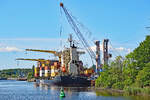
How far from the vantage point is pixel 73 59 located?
479ft

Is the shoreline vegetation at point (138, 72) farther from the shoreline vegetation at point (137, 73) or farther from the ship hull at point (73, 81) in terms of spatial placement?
the ship hull at point (73, 81)

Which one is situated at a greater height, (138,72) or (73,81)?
(138,72)

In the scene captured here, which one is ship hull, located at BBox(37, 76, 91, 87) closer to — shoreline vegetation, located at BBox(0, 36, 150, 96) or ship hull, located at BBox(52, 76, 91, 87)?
ship hull, located at BBox(52, 76, 91, 87)

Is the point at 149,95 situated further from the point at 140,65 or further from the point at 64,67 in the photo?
the point at 64,67

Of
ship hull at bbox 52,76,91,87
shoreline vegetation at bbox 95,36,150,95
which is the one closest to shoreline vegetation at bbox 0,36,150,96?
shoreline vegetation at bbox 95,36,150,95

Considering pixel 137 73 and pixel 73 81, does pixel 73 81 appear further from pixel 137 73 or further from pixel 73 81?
pixel 137 73

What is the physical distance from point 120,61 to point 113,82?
772cm

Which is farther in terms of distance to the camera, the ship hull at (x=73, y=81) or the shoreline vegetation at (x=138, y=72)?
the ship hull at (x=73, y=81)

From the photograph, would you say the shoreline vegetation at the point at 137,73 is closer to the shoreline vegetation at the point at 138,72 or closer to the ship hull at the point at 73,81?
the shoreline vegetation at the point at 138,72

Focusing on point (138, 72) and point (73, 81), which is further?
point (73, 81)

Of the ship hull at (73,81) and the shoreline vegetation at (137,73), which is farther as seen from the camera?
the ship hull at (73,81)

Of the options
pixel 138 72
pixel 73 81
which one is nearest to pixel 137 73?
pixel 138 72

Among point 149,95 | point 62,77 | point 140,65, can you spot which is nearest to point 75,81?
point 62,77

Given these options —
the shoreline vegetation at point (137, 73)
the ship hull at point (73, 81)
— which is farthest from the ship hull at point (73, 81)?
the shoreline vegetation at point (137, 73)
